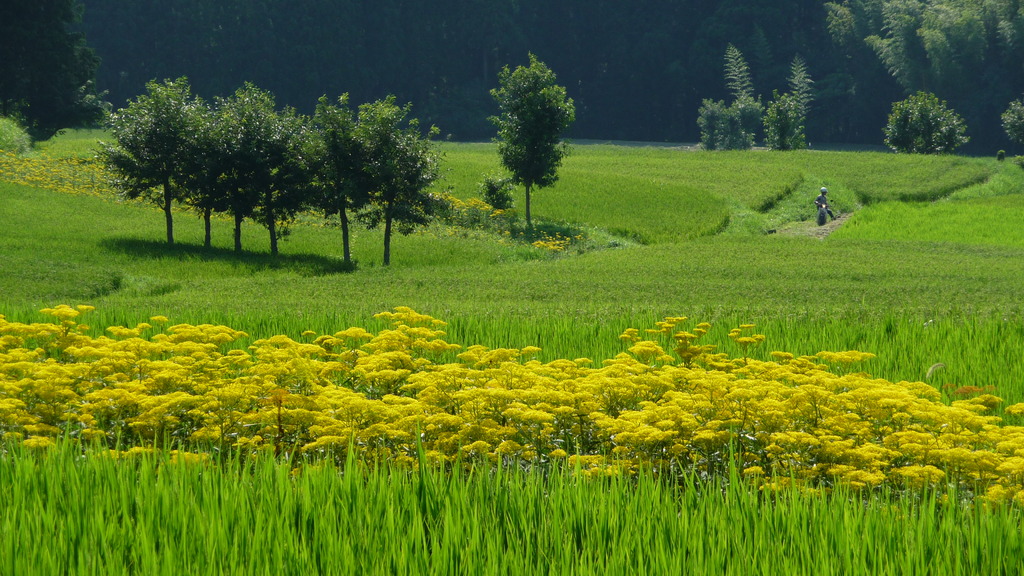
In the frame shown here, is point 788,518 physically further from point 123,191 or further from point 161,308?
point 123,191

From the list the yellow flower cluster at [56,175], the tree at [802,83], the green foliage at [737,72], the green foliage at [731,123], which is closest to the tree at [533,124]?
the yellow flower cluster at [56,175]

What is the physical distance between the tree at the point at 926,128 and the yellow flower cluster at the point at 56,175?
67.6m

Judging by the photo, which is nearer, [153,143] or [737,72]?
[153,143]

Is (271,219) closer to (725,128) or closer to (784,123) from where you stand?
(784,123)

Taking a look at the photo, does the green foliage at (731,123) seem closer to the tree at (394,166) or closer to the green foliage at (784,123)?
the green foliage at (784,123)

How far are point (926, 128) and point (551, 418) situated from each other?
82784 millimetres

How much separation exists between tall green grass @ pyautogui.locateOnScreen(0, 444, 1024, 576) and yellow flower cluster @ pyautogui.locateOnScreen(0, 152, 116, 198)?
129ft

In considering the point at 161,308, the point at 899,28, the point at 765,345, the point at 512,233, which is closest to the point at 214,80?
the point at 512,233

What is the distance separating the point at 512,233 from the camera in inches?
1729

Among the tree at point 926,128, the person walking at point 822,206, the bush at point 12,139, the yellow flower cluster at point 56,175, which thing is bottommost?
the person walking at point 822,206

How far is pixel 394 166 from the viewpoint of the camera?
109 ft

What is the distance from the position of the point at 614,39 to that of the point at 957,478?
12343 centimetres

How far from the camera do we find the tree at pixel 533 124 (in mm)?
45812

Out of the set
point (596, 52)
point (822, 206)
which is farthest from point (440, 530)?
point (596, 52)
